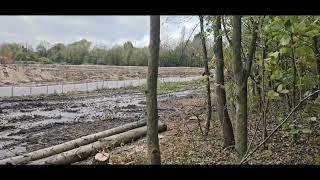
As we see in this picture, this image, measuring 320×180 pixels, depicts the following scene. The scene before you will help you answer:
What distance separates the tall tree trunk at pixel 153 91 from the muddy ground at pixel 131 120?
3.35 feet

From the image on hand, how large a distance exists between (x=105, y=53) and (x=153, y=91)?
1981 millimetres

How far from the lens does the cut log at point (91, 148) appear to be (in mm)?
5527

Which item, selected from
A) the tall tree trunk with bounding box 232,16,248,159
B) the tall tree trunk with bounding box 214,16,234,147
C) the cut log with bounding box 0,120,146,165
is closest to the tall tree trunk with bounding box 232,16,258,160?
the tall tree trunk with bounding box 232,16,248,159

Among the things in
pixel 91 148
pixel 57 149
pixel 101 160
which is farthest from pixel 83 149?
pixel 101 160

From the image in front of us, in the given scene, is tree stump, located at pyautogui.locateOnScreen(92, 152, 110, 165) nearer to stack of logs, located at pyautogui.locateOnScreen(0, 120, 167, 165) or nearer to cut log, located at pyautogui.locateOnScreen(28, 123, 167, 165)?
stack of logs, located at pyautogui.locateOnScreen(0, 120, 167, 165)

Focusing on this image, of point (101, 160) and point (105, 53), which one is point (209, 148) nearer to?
point (101, 160)

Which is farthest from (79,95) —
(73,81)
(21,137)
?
(21,137)

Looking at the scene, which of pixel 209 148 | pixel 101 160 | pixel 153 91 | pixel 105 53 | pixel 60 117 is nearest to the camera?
pixel 153 91

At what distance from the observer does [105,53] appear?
5.84 metres

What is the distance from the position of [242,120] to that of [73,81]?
11344 mm

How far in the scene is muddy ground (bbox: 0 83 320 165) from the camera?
4.98 meters

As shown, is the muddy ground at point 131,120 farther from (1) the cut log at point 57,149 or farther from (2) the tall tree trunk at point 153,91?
(2) the tall tree trunk at point 153,91

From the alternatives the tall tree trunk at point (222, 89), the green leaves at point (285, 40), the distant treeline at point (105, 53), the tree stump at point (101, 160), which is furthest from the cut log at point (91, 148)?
the green leaves at point (285, 40)
